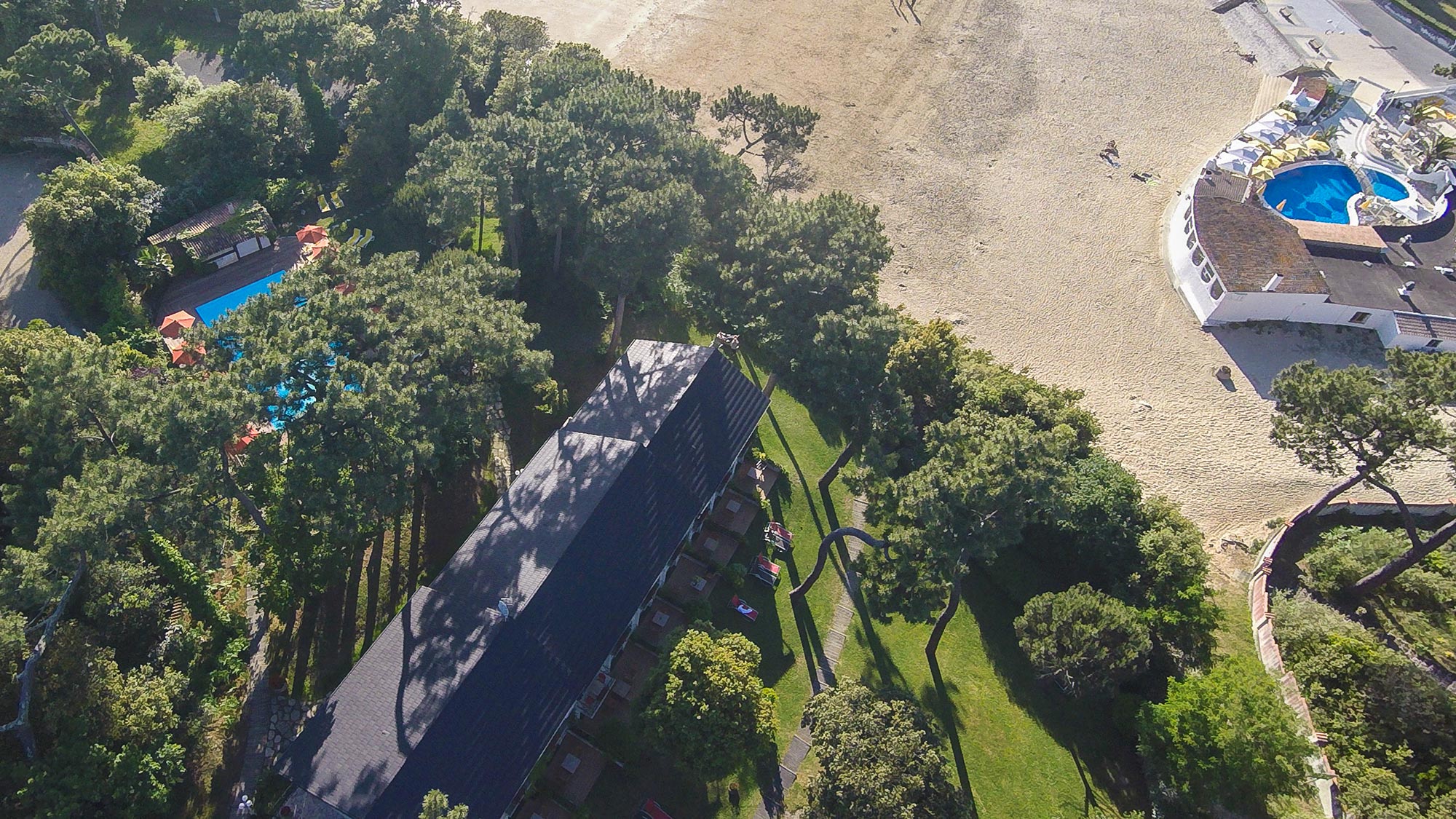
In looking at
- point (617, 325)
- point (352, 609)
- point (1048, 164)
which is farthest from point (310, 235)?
point (1048, 164)

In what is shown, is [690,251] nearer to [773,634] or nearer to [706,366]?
[706,366]

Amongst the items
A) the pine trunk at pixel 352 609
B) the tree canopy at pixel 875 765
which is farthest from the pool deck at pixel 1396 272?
the pine trunk at pixel 352 609

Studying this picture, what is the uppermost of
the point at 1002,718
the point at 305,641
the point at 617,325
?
the point at 617,325

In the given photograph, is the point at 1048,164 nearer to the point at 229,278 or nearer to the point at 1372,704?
the point at 1372,704

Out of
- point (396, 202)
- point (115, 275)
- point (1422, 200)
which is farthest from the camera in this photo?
point (1422, 200)

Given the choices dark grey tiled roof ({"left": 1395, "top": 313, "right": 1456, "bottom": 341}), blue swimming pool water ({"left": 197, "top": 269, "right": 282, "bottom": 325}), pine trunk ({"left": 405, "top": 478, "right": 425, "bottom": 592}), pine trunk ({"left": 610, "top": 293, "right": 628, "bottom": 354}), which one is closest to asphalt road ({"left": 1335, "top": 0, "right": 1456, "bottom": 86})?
dark grey tiled roof ({"left": 1395, "top": 313, "right": 1456, "bottom": 341})

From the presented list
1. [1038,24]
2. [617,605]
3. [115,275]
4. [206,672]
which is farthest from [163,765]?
[1038,24]
